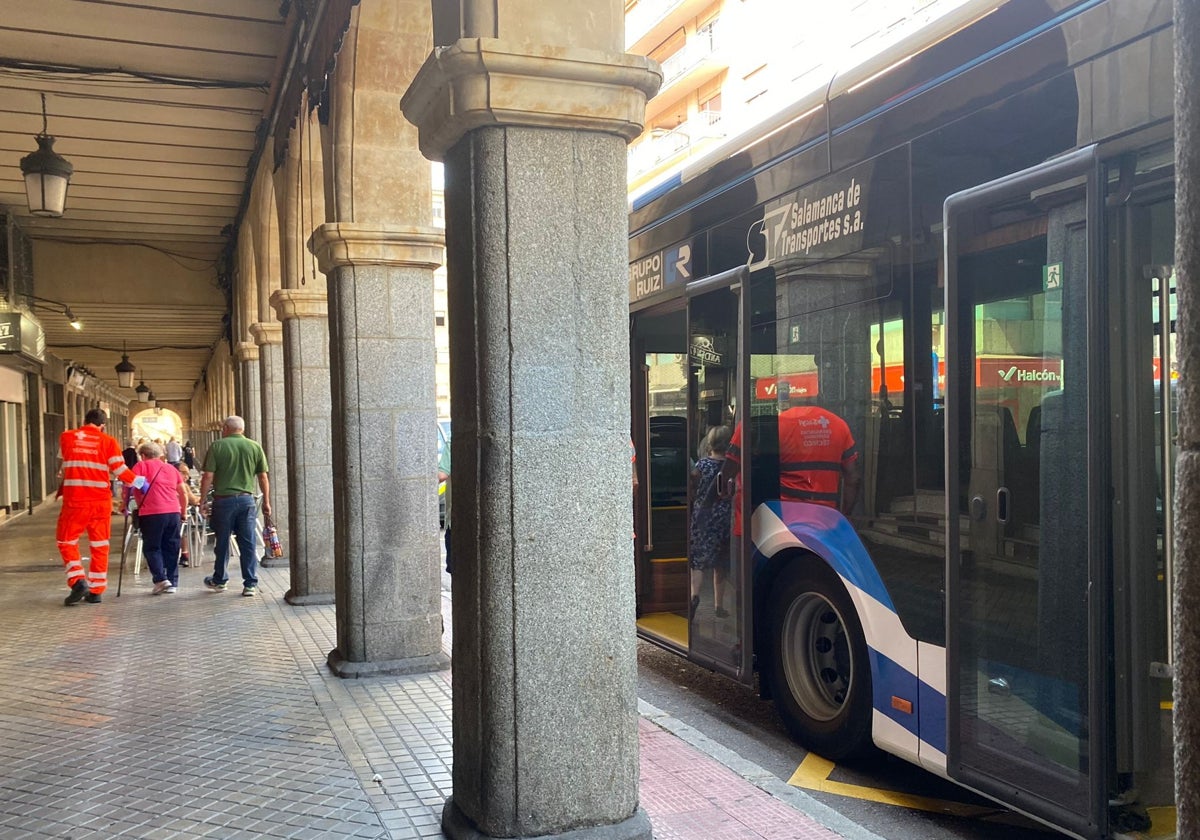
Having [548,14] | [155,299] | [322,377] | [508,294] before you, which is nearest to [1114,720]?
[508,294]

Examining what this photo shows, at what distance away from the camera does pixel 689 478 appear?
6348mm

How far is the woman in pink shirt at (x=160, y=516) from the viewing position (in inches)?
398

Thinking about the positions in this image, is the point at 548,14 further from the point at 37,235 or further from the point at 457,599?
the point at 37,235

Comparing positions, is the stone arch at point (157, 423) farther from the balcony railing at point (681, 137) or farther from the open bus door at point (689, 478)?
the open bus door at point (689, 478)

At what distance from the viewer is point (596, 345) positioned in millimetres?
3564

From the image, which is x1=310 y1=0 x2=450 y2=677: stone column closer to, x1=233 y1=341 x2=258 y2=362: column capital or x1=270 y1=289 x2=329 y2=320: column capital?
x1=270 y1=289 x2=329 y2=320: column capital

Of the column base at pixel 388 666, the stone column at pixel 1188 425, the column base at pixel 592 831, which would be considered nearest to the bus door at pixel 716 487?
the column base at pixel 388 666

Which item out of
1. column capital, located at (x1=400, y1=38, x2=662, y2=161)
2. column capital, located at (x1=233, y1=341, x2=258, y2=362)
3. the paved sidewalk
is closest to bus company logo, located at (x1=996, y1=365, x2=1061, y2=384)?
column capital, located at (x1=400, y1=38, x2=662, y2=161)

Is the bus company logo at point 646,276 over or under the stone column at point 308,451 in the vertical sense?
over

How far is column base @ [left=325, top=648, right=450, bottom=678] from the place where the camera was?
6.30m

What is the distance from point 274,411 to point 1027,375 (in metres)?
10.1

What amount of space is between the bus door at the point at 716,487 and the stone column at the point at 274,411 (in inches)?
278

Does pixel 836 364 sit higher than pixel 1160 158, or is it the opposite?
pixel 1160 158

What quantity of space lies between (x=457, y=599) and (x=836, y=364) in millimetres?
2255
